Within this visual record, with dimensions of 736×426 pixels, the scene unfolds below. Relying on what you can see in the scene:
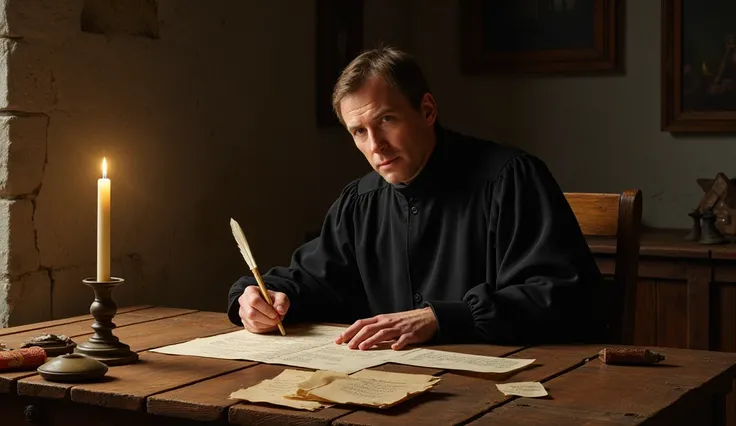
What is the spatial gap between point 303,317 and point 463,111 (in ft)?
8.64

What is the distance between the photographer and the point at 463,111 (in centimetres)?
550

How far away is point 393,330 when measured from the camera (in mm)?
2615

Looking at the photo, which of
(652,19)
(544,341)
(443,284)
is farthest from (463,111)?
(544,341)

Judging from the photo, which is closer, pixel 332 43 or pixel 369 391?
pixel 369 391

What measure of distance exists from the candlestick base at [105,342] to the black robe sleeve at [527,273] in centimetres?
72

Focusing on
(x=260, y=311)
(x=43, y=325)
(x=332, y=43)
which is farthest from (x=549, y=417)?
(x=332, y=43)

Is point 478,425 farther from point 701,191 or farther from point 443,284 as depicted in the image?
point 701,191

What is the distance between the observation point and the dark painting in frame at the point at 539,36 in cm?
514

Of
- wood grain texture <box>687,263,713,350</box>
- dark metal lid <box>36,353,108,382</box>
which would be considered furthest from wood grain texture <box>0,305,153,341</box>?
wood grain texture <box>687,263,713,350</box>

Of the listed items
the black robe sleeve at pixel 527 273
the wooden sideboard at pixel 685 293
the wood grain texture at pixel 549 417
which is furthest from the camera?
the wooden sideboard at pixel 685 293

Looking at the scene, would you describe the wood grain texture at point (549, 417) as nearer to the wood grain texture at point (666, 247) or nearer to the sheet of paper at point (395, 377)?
the sheet of paper at point (395, 377)

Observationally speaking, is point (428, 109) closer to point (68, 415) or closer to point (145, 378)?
point (145, 378)

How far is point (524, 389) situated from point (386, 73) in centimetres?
113

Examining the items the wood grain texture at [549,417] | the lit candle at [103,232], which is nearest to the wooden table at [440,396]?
the wood grain texture at [549,417]
